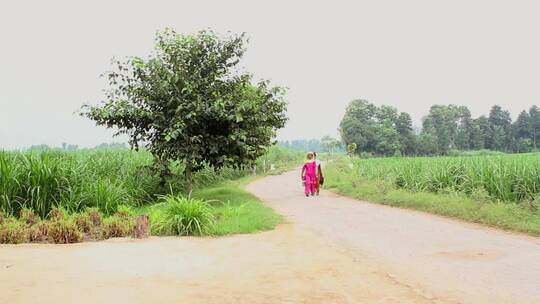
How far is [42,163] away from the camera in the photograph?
1177 cm

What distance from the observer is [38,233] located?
29.3 ft

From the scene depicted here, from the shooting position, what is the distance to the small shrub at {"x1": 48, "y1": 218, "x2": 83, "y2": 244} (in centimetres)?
873

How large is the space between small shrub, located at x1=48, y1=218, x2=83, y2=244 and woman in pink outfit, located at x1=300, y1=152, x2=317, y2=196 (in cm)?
902

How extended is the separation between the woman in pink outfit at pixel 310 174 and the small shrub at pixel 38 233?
926 centimetres

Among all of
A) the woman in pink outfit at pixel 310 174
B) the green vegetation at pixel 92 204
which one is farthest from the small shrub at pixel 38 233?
the woman in pink outfit at pixel 310 174

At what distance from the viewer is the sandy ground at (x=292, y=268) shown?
5.45 m

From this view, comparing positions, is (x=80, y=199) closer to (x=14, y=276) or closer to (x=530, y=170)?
(x=14, y=276)

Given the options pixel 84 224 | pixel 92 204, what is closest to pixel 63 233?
pixel 84 224

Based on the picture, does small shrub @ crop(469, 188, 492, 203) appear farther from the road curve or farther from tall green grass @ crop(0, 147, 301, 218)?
tall green grass @ crop(0, 147, 301, 218)

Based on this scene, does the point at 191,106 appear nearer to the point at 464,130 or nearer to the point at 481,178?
the point at 481,178

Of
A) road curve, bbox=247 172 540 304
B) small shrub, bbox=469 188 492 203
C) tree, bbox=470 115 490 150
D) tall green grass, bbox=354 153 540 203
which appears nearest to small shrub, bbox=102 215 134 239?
road curve, bbox=247 172 540 304

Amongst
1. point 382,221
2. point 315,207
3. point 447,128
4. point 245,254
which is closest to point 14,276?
point 245,254

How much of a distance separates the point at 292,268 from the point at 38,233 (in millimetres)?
5158

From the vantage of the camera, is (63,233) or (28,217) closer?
(63,233)
